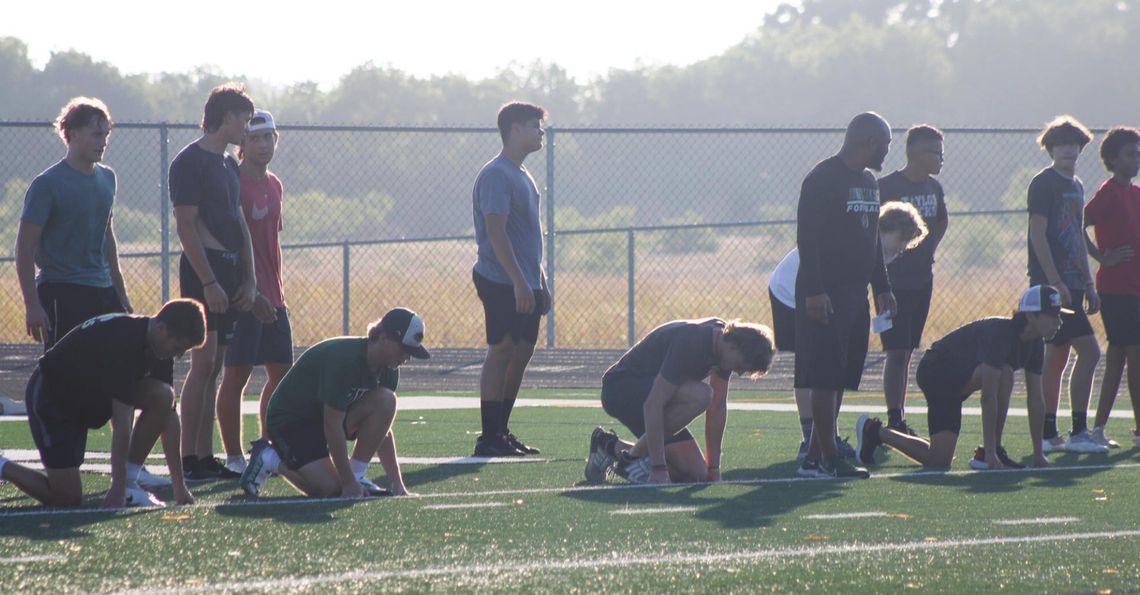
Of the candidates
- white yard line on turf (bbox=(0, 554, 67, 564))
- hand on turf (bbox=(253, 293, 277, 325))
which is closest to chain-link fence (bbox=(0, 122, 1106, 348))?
hand on turf (bbox=(253, 293, 277, 325))

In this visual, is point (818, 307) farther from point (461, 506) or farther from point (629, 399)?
point (461, 506)

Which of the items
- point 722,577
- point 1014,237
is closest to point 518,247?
point 722,577

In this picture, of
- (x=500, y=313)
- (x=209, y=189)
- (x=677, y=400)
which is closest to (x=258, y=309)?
(x=209, y=189)

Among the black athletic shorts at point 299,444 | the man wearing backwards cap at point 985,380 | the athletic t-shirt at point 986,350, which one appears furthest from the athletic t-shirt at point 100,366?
the athletic t-shirt at point 986,350

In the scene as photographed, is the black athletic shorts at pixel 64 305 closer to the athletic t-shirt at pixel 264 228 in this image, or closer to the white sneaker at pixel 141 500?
the athletic t-shirt at pixel 264 228

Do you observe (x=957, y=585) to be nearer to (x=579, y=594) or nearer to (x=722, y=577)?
(x=722, y=577)

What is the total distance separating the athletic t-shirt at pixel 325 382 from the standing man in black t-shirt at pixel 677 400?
1.18 meters

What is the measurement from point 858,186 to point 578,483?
1926 mm

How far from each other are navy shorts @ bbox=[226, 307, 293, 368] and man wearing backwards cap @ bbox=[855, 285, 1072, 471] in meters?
3.01

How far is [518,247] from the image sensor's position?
362 inches

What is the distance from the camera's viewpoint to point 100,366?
6.61 metres

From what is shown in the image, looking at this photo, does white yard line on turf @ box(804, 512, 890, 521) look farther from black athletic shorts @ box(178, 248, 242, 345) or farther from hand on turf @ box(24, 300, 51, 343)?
hand on turf @ box(24, 300, 51, 343)

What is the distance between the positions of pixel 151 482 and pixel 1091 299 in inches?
208

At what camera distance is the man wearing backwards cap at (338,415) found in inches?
277
